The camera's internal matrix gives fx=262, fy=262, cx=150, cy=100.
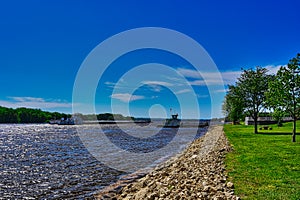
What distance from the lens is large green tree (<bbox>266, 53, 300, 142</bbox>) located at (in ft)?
78.0

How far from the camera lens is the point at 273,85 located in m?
24.6

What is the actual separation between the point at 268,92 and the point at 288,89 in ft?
7.35

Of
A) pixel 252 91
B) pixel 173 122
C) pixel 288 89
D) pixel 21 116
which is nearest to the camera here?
pixel 288 89

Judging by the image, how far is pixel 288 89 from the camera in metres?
24.1

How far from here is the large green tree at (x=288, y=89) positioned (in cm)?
2378

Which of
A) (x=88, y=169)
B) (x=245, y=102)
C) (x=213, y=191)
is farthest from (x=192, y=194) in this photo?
(x=245, y=102)

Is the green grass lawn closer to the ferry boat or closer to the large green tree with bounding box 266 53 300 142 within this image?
the large green tree with bounding box 266 53 300 142

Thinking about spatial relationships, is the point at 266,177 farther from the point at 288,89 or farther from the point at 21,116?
the point at 21,116

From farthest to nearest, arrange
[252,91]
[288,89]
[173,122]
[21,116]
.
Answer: [21,116], [173,122], [252,91], [288,89]

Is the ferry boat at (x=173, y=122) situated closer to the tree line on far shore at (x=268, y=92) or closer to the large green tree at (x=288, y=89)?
the tree line on far shore at (x=268, y=92)

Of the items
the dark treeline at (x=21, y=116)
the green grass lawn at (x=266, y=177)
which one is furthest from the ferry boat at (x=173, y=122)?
the dark treeline at (x=21, y=116)

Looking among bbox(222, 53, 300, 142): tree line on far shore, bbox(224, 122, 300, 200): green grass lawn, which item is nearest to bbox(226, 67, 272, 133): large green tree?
bbox(222, 53, 300, 142): tree line on far shore

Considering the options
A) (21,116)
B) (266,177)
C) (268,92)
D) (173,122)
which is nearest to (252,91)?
(268,92)

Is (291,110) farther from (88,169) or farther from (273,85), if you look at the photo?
(88,169)
